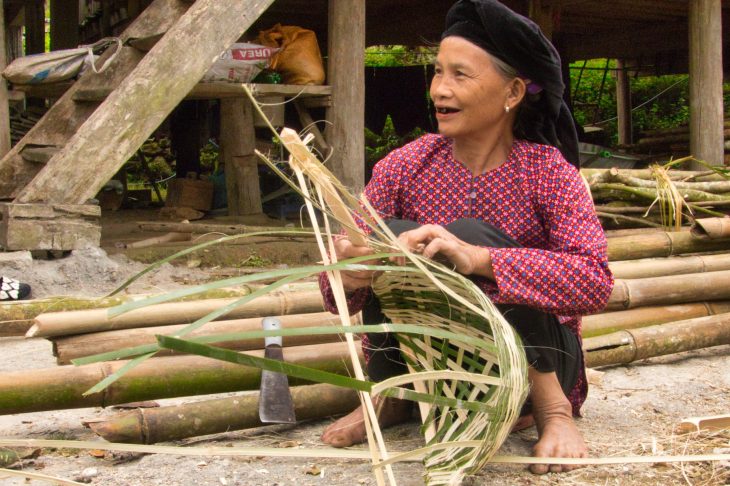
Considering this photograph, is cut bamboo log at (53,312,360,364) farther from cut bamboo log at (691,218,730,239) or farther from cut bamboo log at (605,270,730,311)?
cut bamboo log at (691,218,730,239)

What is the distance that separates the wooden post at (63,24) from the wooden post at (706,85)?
5.93m

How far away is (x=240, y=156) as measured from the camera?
784cm

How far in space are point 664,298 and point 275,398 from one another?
201 centimetres

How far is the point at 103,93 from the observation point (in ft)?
17.7

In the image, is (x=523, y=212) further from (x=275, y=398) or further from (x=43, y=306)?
(x=43, y=306)

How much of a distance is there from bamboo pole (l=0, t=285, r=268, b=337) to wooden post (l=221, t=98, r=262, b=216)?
4229 millimetres

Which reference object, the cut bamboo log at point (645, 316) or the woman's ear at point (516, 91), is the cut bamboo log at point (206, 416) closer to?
the woman's ear at point (516, 91)

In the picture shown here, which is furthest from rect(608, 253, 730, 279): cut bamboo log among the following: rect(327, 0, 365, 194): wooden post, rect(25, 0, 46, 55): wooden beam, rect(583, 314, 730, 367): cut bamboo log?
rect(25, 0, 46, 55): wooden beam

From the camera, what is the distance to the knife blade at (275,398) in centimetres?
277

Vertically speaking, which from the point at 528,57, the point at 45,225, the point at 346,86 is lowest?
the point at 45,225

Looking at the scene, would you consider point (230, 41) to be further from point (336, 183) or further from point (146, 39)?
point (336, 183)

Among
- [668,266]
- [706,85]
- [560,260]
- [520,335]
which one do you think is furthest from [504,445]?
[706,85]

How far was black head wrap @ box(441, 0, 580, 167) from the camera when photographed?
2555 mm

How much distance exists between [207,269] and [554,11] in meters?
5.34
